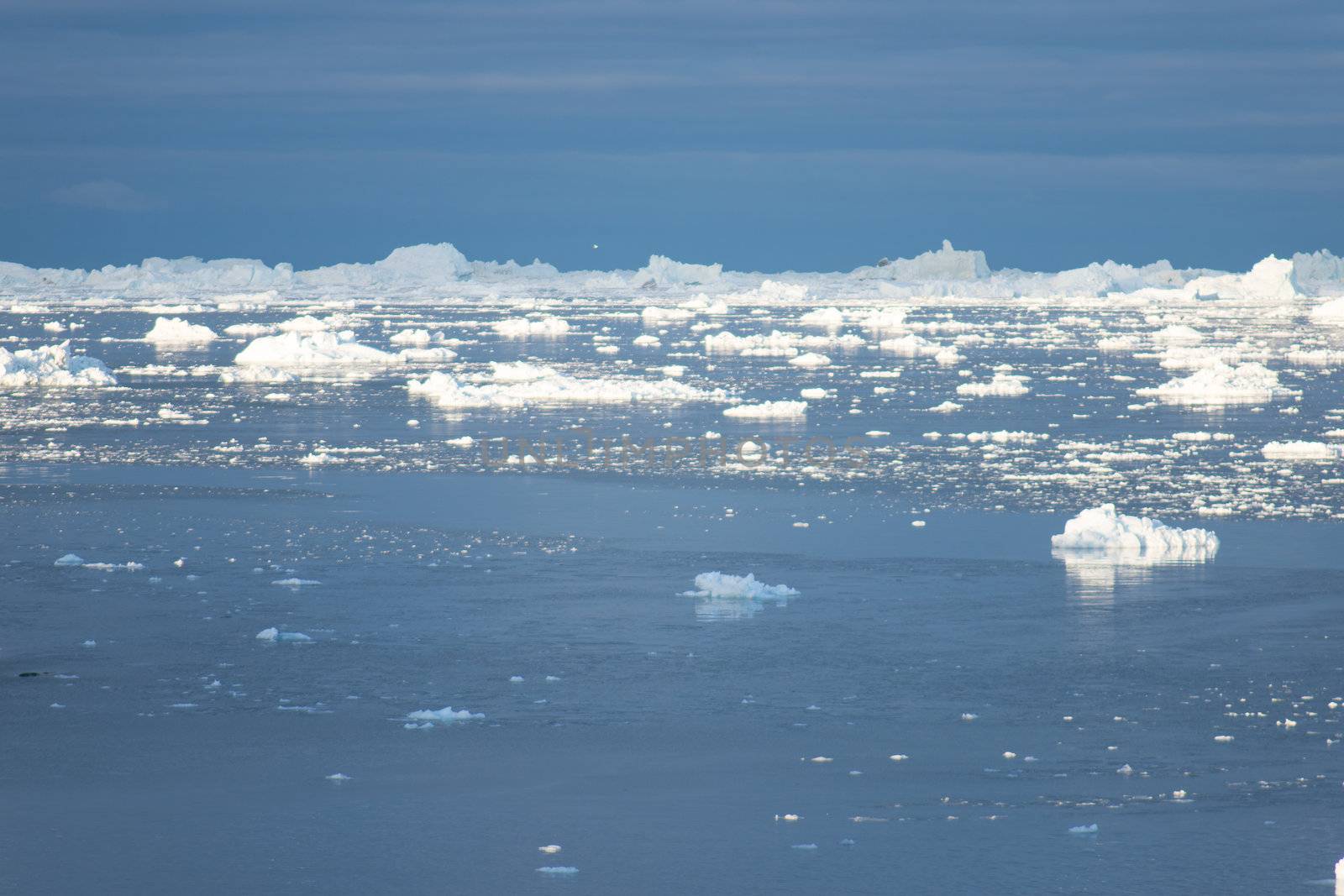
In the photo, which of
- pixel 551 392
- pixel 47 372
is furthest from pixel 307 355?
pixel 551 392

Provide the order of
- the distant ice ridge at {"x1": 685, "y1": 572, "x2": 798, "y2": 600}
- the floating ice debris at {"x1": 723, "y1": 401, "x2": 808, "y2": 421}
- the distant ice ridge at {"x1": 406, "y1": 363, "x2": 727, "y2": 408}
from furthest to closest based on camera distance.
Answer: the distant ice ridge at {"x1": 406, "y1": 363, "x2": 727, "y2": 408}, the floating ice debris at {"x1": 723, "y1": 401, "x2": 808, "y2": 421}, the distant ice ridge at {"x1": 685, "y1": 572, "x2": 798, "y2": 600}

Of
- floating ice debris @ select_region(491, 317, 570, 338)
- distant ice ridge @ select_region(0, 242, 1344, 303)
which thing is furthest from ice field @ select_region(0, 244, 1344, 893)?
distant ice ridge @ select_region(0, 242, 1344, 303)

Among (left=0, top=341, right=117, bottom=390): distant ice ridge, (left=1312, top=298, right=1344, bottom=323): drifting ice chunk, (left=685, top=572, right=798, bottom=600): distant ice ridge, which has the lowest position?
(left=685, top=572, right=798, bottom=600): distant ice ridge

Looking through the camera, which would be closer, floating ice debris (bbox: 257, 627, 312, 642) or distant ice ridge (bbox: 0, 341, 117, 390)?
floating ice debris (bbox: 257, 627, 312, 642)

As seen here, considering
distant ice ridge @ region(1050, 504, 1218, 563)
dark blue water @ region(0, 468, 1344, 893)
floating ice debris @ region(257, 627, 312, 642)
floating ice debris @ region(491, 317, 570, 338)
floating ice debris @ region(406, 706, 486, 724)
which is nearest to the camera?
dark blue water @ region(0, 468, 1344, 893)

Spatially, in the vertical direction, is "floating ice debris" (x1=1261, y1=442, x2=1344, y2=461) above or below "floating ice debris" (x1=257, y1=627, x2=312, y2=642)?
above

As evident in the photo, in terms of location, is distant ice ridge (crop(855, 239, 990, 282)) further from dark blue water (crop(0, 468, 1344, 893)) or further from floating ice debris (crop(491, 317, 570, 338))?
dark blue water (crop(0, 468, 1344, 893))

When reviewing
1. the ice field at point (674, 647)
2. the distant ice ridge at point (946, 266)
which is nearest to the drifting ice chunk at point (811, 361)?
the ice field at point (674, 647)
